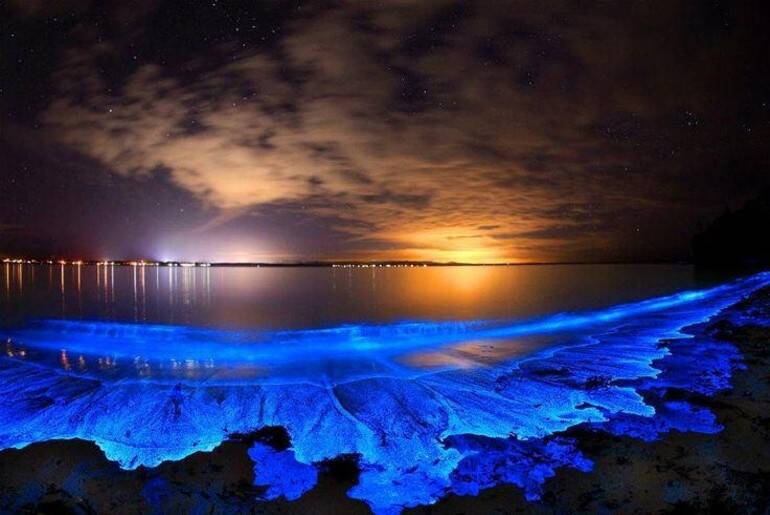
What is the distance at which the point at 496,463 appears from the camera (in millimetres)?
4418

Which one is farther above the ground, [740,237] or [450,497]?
[740,237]

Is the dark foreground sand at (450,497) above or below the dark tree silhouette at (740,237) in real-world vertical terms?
below

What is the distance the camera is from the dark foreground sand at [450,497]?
144 inches

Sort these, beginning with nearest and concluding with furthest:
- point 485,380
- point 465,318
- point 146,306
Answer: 1. point 485,380
2. point 465,318
3. point 146,306

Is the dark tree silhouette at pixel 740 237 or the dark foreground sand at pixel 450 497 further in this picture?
the dark tree silhouette at pixel 740 237

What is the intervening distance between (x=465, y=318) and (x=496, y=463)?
52.0 feet

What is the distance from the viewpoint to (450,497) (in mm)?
3820

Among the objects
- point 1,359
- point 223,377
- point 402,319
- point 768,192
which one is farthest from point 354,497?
point 768,192

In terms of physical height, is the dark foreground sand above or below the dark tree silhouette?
below

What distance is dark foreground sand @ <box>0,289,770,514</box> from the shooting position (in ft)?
12.0

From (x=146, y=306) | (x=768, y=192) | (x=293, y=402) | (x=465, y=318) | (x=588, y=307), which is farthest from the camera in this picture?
(x=768, y=192)

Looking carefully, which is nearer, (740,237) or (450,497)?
(450,497)

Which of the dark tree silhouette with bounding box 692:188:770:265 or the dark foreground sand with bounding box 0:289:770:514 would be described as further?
the dark tree silhouette with bounding box 692:188:770:265

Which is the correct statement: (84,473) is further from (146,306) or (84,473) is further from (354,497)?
(146,306)
